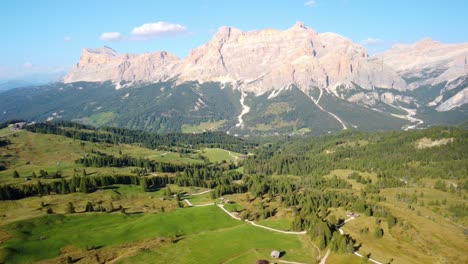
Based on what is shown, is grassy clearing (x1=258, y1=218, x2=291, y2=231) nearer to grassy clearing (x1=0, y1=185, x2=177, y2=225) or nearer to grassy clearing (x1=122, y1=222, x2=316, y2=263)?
grassy clearing (x1=122, y1=222, x2=316, y2=263)

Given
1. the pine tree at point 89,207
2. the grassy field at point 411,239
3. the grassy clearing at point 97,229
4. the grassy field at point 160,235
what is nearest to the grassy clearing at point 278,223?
the grassy field at point 160,235

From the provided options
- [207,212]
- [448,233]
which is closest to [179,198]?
[207,212]

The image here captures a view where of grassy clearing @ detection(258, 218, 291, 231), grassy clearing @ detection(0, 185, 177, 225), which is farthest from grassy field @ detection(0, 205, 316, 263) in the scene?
grassy clearing @ detection(0, 185, 177, 225)

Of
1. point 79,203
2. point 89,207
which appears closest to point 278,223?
point 89,207

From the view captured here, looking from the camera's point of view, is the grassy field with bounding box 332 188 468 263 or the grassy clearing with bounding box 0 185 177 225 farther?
the grassy clearing with bounding box 0 185 177 225

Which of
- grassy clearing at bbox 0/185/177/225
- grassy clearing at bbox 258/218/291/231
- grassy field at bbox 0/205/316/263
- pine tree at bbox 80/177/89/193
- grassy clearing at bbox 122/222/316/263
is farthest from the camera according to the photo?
pine tree at bbox 80/177/89/193

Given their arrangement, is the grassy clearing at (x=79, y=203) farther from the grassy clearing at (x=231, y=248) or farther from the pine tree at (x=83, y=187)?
the grassy clearing at (x=231, y=248)

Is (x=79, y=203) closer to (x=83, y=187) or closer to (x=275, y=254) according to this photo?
(x=83, y=187)
